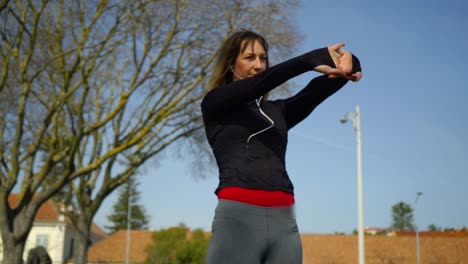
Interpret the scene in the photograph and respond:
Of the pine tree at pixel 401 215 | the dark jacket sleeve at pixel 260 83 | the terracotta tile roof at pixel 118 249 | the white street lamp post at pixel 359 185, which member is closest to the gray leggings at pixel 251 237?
the dark jacket sleeve at pixel 260 83

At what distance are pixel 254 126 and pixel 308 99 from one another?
0.41m

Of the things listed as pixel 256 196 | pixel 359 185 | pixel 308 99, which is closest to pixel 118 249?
pixel 359 185

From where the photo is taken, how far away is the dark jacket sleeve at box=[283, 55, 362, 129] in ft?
7.79

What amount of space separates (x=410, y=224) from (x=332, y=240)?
49.5 meters

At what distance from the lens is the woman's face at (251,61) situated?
2.32m

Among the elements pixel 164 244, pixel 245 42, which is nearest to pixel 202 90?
pixel 164 244

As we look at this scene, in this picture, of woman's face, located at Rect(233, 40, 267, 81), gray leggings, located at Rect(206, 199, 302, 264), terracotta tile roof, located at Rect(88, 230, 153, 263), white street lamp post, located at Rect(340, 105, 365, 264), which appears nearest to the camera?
gray leggings, located at Rect(206, 199, 302, 264)

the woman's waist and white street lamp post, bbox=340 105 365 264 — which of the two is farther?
white street lamp post, bbox=340 105 365 264

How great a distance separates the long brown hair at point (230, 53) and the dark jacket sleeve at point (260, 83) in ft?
0.56

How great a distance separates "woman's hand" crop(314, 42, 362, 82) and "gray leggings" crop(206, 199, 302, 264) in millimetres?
545

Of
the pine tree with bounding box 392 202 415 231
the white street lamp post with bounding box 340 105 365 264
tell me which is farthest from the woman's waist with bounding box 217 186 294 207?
the pine tree with bounding box 392 202 415 231

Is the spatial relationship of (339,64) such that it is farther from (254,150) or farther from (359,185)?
(359,185)

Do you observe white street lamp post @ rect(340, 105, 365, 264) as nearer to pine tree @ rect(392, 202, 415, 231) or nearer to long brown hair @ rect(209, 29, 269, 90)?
long brown hair @ rect(209, 29, 269, 90)

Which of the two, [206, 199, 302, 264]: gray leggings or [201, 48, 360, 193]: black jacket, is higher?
[201, 48, 360, 193]: black jacket
